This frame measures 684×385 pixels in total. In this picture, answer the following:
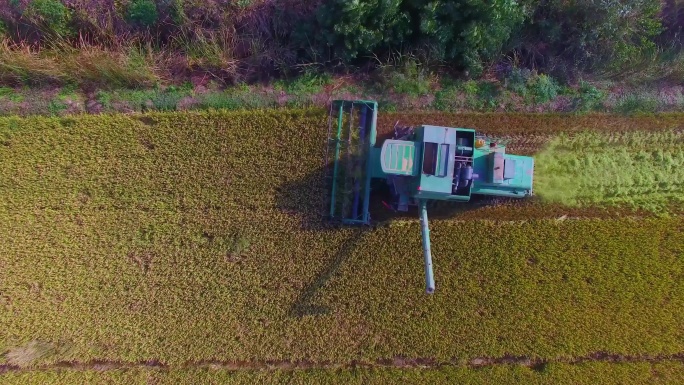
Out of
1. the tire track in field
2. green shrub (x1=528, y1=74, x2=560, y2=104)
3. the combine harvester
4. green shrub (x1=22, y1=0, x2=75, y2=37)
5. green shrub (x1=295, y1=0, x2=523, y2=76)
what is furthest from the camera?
green shrub (x1=528, y1=74, x2=560, y2=104)

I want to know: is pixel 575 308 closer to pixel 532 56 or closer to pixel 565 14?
pixel 532 56

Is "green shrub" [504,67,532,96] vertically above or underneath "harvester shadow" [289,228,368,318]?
above

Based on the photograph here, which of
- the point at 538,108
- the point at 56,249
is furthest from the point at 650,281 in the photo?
the point at 56,249

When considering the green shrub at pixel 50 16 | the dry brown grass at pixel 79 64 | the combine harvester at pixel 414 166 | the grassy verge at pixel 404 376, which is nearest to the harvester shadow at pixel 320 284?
the combine harvester at pixel 414 166

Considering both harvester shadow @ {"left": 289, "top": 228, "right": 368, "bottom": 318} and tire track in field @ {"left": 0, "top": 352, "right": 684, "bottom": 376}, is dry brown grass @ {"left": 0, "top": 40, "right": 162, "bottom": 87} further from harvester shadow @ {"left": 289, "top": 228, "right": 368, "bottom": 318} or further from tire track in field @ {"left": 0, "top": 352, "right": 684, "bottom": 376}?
tire track in field @ {"left": 0, "top": 352, "right": 684, "bottom": 376}

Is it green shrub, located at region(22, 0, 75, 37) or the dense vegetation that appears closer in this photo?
the dense vegetation

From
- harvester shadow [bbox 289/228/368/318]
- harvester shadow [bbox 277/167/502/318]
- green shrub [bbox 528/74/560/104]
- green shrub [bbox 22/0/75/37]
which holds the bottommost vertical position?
harvester shadow [bbox 289/228/368/318]

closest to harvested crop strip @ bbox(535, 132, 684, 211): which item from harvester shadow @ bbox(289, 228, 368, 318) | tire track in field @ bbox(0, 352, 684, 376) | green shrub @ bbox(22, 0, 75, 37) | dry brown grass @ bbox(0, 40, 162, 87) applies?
tire track in field @ bbox(0, 352, 684, 376)

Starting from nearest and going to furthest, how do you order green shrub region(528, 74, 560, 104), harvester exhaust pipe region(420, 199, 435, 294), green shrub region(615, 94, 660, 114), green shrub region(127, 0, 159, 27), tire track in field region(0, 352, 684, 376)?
harvester exhaust pipe region(420, 199, 435, 294) → tire track in field region(0, 352, 684, 376) → green shrub region(127, 0, 159, 27) → green shrub region(528, 74, 560, 104) → green shrub region(615, 94, 660, 114)
